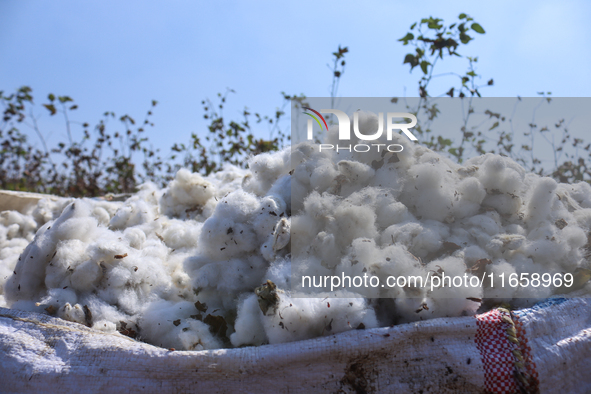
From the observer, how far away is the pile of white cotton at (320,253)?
48.6 inches

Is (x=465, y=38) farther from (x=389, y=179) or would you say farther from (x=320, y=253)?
(x=320, y=253)

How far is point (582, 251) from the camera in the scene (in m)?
1.52

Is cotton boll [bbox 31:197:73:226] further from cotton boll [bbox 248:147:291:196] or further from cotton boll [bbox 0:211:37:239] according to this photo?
cotton boll [bbox 248:147:291:196]

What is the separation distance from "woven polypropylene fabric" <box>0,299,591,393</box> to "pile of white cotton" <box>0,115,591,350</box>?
88mm

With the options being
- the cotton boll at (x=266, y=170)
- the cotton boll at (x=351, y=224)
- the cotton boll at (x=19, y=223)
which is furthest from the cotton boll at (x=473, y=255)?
the cotton boll at (x=19, y=223)

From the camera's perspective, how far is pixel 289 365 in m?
1.08

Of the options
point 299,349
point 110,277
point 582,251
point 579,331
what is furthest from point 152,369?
point 582,251

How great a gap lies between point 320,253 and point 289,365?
18.2 inches

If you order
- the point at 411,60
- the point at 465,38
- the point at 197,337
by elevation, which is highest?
the point at 465,38

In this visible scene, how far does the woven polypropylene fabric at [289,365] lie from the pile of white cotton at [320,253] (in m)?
0.09

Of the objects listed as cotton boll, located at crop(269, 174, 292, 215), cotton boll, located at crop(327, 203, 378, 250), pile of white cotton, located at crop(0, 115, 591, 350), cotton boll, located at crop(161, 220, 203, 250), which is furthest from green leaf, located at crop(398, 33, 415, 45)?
→ cotton boll, located at crop(161, 220, 203, 250)

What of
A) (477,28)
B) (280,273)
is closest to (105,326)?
(280,273)

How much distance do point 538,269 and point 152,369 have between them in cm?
134

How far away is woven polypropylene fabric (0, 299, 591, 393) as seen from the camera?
1.08 meters
